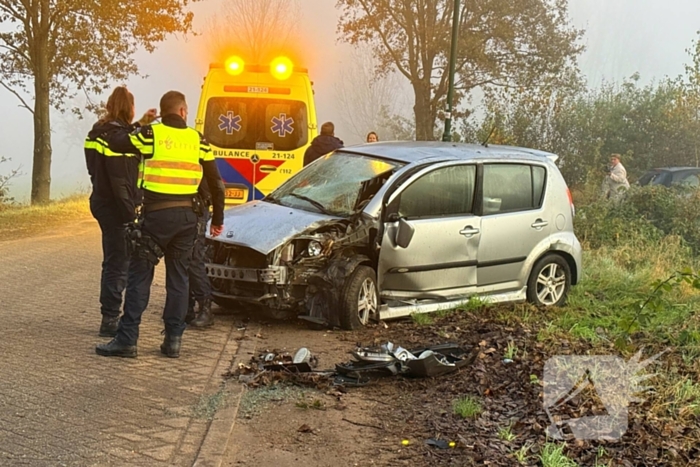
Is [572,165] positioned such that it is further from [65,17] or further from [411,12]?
[65,17]

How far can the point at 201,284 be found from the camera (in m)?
7.44

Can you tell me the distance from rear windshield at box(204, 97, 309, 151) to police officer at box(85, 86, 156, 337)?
5.58 meters

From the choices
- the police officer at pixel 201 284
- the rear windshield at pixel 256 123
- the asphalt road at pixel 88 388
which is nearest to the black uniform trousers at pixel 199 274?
the police officer at pixel 201 284

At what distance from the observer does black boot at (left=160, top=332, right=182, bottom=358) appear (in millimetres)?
6500

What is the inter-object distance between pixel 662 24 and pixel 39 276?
8474cm

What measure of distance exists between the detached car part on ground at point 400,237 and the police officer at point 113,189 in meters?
0.98

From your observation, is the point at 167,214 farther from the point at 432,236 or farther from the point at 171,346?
the point at 432,236

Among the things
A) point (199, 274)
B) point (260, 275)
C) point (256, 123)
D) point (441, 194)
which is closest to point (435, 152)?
point (441, 194)

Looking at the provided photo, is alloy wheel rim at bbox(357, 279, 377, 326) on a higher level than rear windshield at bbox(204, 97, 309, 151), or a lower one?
lower

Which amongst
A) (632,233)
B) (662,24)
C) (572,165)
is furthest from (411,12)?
(662,24)

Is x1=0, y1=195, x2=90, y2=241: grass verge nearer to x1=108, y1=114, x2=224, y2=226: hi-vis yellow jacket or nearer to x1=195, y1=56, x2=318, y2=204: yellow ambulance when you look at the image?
x1=195, y1=56, x2=318, y2=204: yellow ambulance

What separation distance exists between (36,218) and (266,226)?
11903 mm

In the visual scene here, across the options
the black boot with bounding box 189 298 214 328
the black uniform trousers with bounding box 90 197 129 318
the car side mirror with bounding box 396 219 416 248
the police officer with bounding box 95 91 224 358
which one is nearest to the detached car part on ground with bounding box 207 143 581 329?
the car side mirror with bounding box 396 219 416 248

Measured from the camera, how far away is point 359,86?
75938 millimetres
